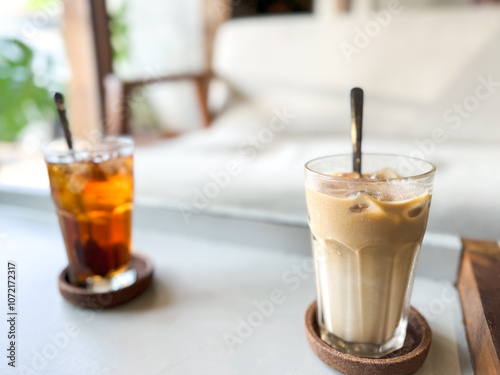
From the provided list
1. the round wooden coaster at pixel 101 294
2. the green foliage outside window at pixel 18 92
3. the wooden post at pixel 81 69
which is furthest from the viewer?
the wooden post at pixel 81 69

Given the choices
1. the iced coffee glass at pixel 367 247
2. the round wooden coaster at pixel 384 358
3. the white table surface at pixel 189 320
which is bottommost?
the white table surface at pixel 189 320

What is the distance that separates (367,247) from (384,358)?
0.14 meters

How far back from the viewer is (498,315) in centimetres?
49

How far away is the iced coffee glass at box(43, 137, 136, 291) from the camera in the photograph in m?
0.64

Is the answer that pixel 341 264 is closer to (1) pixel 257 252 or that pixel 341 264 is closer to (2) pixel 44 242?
(1) pixel 257 252

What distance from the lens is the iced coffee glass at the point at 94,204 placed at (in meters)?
0.64

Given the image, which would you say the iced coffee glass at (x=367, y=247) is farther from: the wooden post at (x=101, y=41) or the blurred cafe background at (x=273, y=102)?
the wooden post at (x=101, y=41)

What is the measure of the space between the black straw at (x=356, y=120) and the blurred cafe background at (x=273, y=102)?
0.81 feet

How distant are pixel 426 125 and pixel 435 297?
42.5 inches

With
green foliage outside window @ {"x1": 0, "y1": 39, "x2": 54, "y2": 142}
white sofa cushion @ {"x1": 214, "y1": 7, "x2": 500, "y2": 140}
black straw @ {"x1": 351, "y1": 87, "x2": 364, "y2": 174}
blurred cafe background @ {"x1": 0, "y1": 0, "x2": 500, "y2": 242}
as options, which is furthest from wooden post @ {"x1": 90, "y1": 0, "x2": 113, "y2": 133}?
black straw @ {"x1": 351, "y1": 87, "x2": 364, "y2": 174}

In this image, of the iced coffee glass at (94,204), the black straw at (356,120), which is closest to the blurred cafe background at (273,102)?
the iced coffee glass at (94,204)

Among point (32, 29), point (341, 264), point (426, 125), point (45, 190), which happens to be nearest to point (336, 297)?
point (341, 264)

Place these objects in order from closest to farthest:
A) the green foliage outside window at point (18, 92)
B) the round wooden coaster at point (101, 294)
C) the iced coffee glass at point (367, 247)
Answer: the iced coffee glass at point (367, 247) → the round wooden coaster at point (101, 294) → the green foliage outside window at point (18, 92)

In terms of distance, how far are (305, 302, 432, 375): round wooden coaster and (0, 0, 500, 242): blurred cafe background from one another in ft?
0.87
